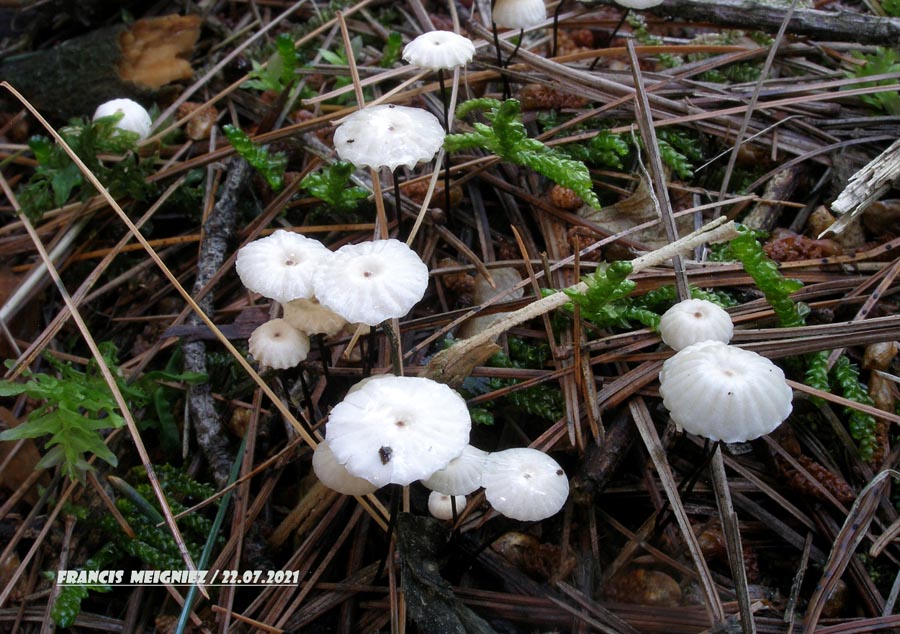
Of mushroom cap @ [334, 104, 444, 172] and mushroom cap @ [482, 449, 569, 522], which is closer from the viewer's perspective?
mushroom cap @ [482, 449, 569, 522]

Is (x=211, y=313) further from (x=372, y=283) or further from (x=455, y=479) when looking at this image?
(x=455, y=479)

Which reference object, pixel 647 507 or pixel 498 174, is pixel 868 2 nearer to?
pixel 498 174

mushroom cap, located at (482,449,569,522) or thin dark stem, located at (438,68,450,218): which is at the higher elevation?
thin dark stem, located at (438,68,450,218)

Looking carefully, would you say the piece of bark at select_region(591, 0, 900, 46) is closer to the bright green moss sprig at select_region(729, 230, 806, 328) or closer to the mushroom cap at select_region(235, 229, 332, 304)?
the bright green moss sprig at select_region(729, 230, 806, 328)

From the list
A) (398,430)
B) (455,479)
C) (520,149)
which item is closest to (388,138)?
(520,149)

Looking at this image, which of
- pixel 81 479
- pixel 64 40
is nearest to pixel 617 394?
pixel 81 479

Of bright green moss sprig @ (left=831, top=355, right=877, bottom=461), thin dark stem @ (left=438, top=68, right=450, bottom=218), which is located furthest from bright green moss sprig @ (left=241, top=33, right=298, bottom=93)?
bright green moss sprig @ (left=831, top=355, right=877, bottom=461)
